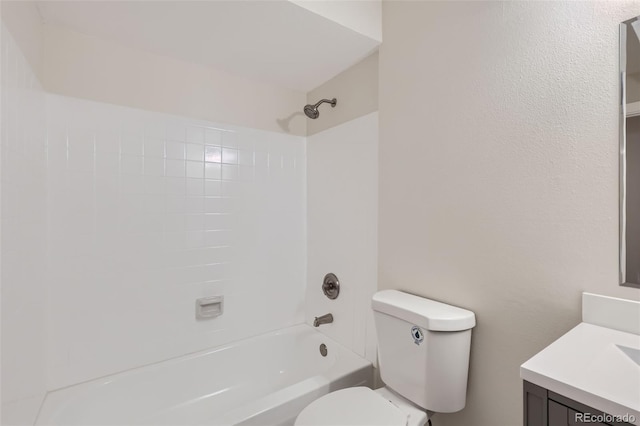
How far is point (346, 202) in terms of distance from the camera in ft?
6.02

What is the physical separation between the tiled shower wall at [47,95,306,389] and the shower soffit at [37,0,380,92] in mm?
361

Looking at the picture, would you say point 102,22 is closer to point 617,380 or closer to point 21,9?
point 21,9

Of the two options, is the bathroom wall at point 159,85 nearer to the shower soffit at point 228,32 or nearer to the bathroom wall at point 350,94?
the shower soffit at point 228,32

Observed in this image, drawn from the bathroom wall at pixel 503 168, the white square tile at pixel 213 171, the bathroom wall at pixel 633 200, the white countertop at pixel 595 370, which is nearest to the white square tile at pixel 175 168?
the white square tile at pixel 213 171

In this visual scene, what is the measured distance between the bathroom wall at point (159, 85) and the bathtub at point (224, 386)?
56.0 inches

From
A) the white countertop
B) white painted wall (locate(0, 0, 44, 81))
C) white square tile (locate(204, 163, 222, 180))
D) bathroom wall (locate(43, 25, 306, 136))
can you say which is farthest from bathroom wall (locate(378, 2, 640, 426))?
white painted wall (locate(0, 0, 44, 81))

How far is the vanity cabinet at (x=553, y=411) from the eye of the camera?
57 centimetres

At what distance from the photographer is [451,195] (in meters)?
1.25

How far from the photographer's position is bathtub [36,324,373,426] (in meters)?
1.31

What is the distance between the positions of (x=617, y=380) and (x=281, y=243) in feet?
5.76

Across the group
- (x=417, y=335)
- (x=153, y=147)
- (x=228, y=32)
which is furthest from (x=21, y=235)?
(x=417, y=335)

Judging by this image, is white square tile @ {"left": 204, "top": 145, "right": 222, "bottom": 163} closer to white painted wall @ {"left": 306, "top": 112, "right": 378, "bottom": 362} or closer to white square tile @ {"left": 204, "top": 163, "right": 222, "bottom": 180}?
white square tile @ {"left": 204, "top": 163, "right": 222, "bottom": 180}

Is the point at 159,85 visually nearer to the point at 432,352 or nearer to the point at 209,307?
the point at 209,307

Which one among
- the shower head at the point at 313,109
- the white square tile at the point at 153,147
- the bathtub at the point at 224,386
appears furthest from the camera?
the shower head at the point at 313,109
